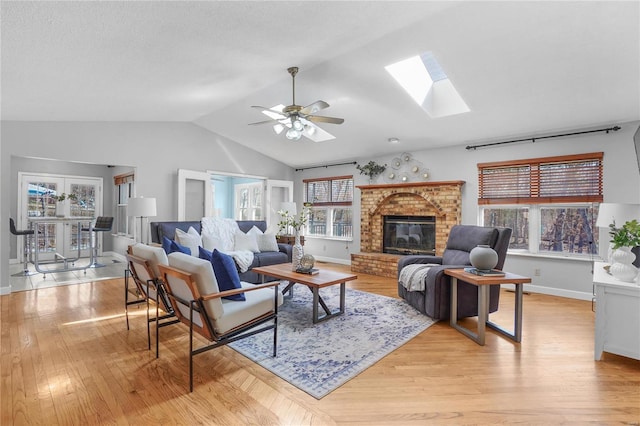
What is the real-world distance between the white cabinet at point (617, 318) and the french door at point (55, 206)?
8.01 metres

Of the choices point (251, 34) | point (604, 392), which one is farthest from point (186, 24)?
point (604, 392)

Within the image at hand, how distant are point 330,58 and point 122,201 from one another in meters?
6.41

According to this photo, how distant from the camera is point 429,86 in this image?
4.49 meters

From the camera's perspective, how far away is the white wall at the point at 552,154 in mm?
4052

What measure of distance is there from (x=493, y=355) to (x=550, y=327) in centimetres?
116

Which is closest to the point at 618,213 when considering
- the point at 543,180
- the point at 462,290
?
the point at 543,180

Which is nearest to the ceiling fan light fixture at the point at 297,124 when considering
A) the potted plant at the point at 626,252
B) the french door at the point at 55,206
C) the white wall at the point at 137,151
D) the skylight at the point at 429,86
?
the skylight at the point at 429,86

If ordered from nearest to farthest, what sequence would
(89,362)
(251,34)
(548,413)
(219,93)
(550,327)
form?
(548,413) < (89,362) < (251,34) < (550,327) < (219,93)

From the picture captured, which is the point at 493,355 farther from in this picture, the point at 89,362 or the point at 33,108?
the point at 33,108

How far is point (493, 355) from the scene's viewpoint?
269cm

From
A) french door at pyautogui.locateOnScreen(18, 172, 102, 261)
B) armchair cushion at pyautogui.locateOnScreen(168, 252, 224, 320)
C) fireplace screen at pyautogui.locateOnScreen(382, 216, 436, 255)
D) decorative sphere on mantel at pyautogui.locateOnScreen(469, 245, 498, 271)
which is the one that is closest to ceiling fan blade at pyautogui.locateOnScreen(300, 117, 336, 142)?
fireplace screen at pyautogui.locateOnScreen(382, 216, 436, 255)

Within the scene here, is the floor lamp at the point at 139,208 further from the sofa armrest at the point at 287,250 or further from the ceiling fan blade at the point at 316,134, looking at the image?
the ceiling fan blade at the point at 316,134

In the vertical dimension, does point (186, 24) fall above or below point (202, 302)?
above

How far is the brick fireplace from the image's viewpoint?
545 cm
